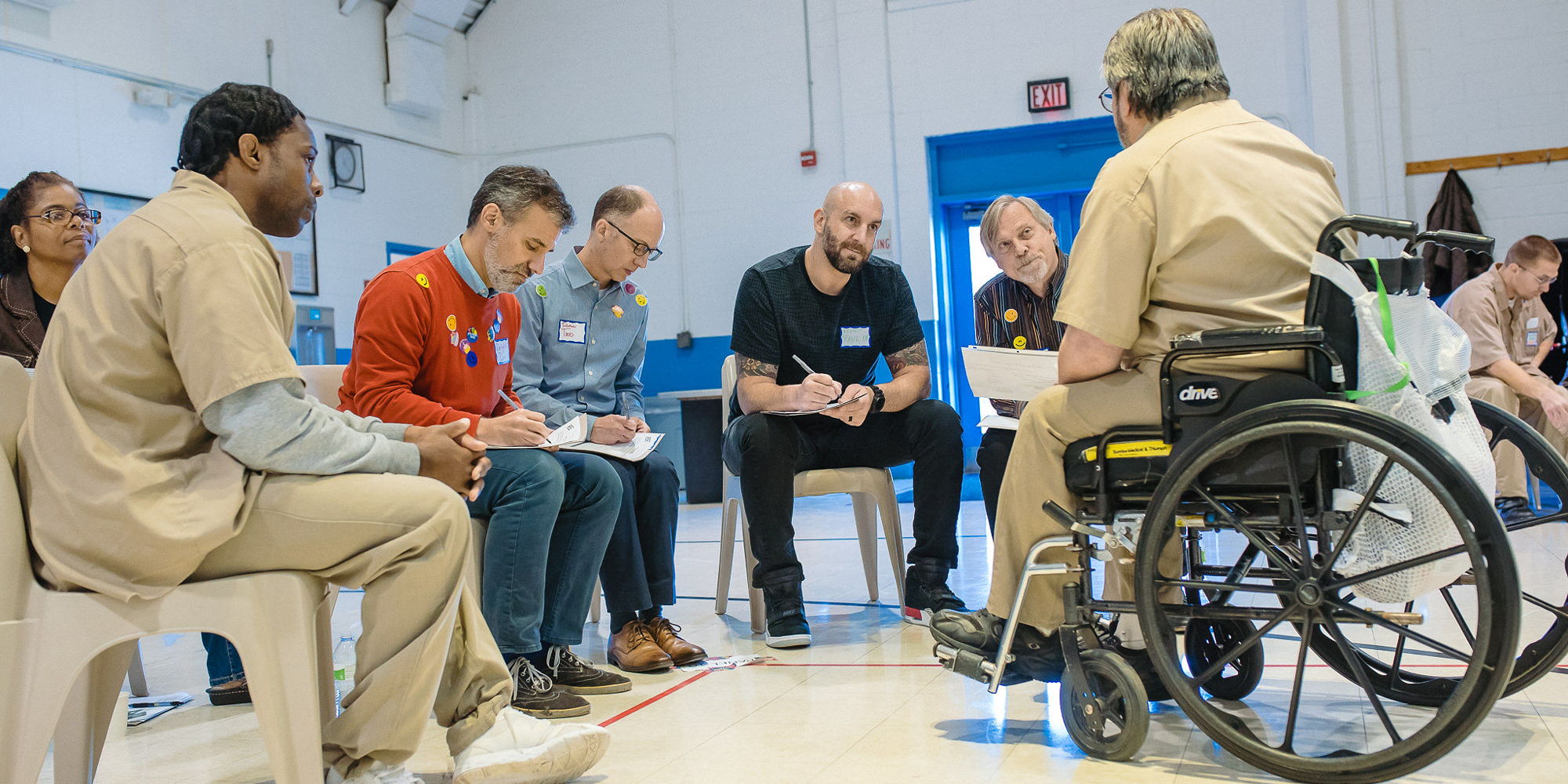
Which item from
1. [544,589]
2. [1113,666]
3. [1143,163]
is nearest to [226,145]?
[544,589]

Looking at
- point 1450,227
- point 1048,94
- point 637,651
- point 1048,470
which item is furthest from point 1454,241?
point 1048,94

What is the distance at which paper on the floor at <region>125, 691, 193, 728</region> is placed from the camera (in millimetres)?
2266

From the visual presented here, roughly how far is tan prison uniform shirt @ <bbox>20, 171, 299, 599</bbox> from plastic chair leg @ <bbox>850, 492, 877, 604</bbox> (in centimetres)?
188

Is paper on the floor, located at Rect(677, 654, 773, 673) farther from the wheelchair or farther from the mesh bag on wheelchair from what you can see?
the mesh bag on wheelchair

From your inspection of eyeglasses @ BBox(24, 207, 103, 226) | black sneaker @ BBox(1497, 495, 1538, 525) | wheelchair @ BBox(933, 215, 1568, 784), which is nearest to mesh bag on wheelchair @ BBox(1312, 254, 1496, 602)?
wheelchair @ BBox(933, 215, 1568, 784)

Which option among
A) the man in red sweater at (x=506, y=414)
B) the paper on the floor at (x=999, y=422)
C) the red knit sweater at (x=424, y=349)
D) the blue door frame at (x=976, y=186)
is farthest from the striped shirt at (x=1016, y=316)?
the blue door frame at (x=976, y=186)

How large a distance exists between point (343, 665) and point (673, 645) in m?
0.88

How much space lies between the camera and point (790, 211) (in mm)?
7605

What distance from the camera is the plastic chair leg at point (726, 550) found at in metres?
3.07

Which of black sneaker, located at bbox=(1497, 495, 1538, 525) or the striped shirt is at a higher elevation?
the striped shirt

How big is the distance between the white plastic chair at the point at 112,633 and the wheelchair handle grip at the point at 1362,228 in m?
1.41

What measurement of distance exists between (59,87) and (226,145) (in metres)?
5.03

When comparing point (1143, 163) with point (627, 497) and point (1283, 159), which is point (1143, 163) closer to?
point (1283, 159)

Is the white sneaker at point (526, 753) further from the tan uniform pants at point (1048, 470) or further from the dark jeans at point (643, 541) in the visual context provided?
the dark jeans at point (643, 541)
